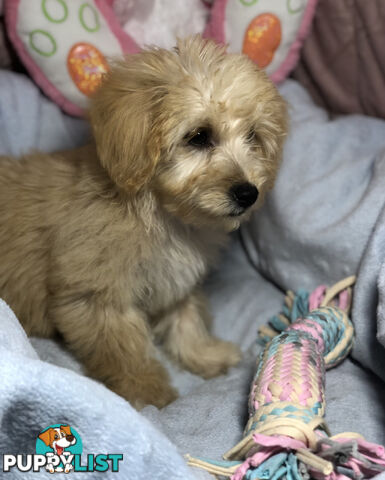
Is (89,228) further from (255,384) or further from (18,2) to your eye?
(18,2)

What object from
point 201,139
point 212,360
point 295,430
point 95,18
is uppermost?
point 95,18

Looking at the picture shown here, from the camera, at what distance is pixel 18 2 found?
2.35 m

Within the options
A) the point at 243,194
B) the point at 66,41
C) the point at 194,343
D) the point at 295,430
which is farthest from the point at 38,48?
the point at 295,430

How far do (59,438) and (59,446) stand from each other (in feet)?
0.06

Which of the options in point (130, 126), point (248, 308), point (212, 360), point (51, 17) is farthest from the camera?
point (248, 308)

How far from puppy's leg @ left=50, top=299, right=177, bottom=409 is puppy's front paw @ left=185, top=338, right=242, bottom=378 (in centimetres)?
23

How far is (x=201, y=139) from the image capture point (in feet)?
5.98

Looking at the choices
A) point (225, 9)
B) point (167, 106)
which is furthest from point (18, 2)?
point (167, 106)

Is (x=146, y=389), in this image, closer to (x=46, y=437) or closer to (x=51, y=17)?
(x=46, y=437)

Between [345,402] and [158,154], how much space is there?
94 cm

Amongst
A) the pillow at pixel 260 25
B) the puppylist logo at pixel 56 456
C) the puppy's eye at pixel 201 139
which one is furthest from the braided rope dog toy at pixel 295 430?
the pillow at pixel 260 25

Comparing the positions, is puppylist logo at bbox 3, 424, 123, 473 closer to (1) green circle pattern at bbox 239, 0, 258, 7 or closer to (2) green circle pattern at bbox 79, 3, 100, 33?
(2) green circle pattern at bbox 79, 3, 100, 33

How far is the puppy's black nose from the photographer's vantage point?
1.76 meters

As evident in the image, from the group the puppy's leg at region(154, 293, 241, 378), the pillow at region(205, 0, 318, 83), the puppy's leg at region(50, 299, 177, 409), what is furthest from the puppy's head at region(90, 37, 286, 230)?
the pillow at region(205, 0, 318, 83)
